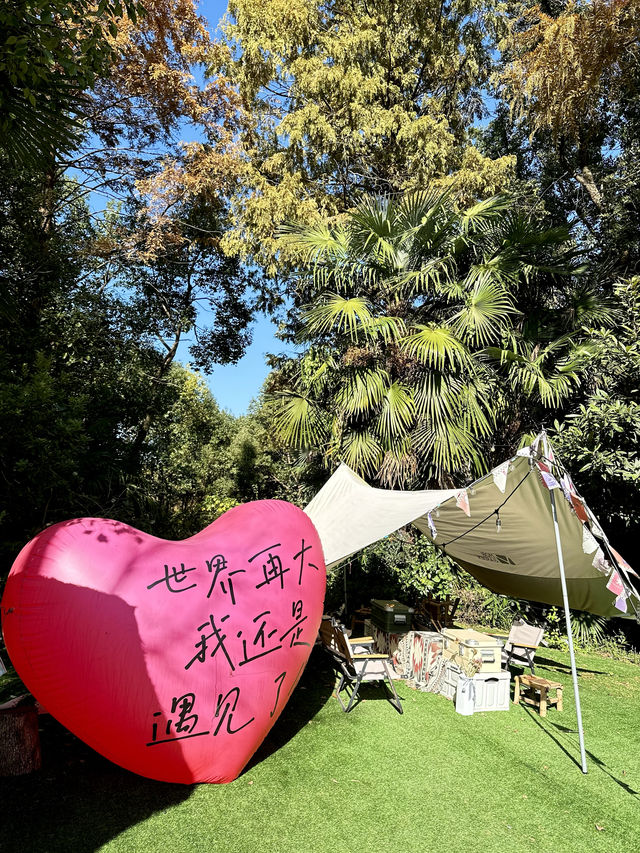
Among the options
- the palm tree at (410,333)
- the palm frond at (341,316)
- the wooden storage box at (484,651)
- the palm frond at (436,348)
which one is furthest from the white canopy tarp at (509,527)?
the palm frond at (341,316)

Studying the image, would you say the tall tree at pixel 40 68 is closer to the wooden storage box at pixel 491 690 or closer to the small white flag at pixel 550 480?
the small white flag at pixel 550 480

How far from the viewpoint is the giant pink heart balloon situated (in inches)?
133

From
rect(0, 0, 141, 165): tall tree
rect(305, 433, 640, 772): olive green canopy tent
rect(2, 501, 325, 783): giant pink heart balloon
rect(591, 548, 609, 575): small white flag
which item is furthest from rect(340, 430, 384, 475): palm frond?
rect(0, 0, 141, 165): tall tree

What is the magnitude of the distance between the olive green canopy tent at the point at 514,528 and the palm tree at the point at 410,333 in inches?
49.4

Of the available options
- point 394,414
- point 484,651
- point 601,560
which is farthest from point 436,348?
point 484,651

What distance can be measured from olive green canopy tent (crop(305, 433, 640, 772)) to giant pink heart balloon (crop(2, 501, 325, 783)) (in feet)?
5.46

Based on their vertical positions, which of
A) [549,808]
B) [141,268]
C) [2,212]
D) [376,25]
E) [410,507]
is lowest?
[549,808]

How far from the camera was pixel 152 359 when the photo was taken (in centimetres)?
1241

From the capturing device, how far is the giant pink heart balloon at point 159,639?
11.1ft

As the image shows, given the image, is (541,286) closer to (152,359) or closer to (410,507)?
(410,507)

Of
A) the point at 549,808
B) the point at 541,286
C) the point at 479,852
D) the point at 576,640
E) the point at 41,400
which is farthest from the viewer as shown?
the point at 541,286

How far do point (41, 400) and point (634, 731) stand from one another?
7.65m

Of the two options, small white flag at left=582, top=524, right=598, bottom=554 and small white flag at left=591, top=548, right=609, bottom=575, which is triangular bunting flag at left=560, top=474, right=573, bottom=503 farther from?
small white flag at left=591, top=548, right=609, bottom=575

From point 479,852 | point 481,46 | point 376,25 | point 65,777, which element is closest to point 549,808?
point 479,852
